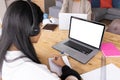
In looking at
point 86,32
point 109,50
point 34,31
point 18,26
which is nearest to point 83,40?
point 86,32

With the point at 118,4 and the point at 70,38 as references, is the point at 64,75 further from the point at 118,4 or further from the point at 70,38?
the point at 118,4

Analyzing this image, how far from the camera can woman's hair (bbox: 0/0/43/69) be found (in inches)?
32.9

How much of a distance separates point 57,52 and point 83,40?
0.26 meters

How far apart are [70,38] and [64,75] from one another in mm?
553

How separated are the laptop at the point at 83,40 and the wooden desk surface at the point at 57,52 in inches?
1.7

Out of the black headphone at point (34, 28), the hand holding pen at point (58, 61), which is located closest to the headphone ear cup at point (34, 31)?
the black headphone at point (34, 28)

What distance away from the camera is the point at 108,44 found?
59.6 inches

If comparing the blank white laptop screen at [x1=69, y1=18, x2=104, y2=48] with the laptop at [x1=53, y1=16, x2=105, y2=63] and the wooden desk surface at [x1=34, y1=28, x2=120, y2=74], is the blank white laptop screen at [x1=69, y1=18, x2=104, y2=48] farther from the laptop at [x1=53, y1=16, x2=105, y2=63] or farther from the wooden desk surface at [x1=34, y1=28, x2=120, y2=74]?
the wooden desk surface at [x1=34, y1=28, x2=120, y2=74]

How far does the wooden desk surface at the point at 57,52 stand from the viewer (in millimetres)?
1219

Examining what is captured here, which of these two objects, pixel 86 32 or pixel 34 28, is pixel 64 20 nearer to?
pixel 86 32

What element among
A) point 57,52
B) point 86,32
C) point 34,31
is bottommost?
point 57,52

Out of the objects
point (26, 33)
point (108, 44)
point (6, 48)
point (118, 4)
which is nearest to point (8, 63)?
point (6, 48)

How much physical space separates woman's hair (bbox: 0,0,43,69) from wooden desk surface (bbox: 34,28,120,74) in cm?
44

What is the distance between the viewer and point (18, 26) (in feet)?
2.74
